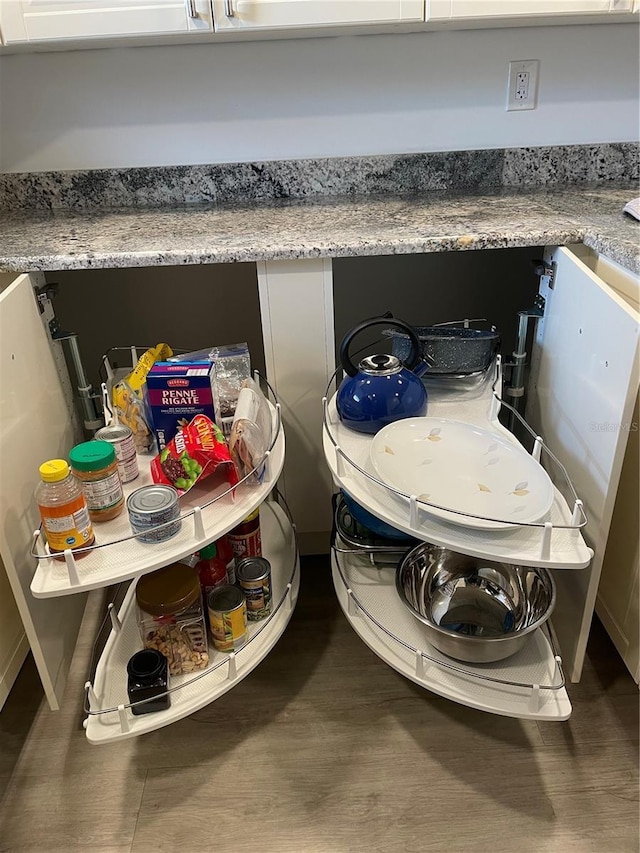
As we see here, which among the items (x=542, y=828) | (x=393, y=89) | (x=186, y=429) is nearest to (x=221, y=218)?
(x=393, y=89)

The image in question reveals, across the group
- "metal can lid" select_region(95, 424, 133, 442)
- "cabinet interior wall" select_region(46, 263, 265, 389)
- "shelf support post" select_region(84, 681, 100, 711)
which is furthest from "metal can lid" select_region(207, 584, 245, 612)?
"cabinet interior wall" select_region(46, 263, 265, 389)

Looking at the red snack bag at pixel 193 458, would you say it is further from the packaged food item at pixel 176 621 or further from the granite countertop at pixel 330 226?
the granite countertop at pixel 330 226

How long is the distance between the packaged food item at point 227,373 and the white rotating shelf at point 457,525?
0.19 meters

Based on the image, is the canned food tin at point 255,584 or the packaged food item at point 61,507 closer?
the packaged food item at point 61,507

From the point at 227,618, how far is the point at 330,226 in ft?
2.87

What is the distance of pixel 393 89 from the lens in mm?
1687

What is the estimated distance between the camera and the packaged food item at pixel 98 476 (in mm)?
1024

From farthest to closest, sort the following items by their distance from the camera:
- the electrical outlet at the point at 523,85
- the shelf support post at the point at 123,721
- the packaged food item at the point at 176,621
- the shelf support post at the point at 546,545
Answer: the electrical outlet at the point at 523,85
the packaged food item at the point at 176,621
the shelf support post at the point at 123,721
the shelf support post at the point at 546,545

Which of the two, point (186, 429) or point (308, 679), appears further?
point (308, 679)

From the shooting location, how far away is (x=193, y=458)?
1092 millimetres

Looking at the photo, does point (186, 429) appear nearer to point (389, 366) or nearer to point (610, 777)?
point (389, 366)

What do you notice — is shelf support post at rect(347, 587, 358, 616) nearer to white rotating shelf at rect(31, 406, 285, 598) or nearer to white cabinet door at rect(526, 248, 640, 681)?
white rotating shelf at rect(31, 406, 285, 598)

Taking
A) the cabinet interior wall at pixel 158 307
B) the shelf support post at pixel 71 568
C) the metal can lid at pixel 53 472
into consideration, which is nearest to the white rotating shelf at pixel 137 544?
the shelf support post at pixel 71 568

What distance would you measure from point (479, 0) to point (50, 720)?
1.78m
